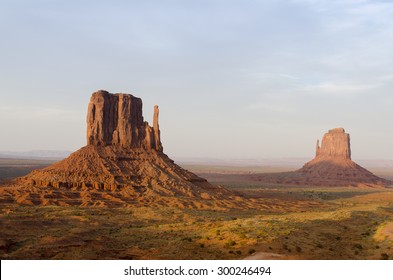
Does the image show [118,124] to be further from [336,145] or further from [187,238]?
[336,145]

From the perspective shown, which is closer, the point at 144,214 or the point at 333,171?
the point at 144,214

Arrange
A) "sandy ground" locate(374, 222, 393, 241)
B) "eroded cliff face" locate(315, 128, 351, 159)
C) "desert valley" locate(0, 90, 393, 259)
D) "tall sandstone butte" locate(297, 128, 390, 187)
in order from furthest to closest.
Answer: "eroded cliff face" locate(315, 128, 351, 159), "tall sandstone butte" locate(297, 128, 390, 187), "sandy ground" locate(374, 222, 393, 241), "desert valley" locate(0, 90, 393, 259)

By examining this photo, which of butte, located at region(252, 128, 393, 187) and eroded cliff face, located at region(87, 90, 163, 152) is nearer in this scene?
eroded cliff face, located at region(87, 90, 163, 152)

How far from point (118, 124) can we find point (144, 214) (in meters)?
35.4

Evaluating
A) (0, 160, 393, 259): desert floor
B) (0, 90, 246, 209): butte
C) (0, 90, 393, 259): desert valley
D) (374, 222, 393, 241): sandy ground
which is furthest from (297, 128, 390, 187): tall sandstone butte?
(374, 222, 393, 241): sandy ground

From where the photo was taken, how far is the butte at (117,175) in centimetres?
7081

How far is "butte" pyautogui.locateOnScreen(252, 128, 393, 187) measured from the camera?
157750 millimetres

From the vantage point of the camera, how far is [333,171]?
6614 inches

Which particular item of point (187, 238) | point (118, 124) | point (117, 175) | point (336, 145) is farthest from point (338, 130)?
point (187, 238)

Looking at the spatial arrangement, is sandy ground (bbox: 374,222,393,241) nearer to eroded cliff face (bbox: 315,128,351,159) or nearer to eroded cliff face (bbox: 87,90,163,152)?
eroded cliff face (bbox: 87,90,163,152)

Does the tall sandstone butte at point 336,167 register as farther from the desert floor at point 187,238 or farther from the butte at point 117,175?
the desert floor at point 187,238

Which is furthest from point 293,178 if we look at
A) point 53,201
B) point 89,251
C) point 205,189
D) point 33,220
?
point 89,251

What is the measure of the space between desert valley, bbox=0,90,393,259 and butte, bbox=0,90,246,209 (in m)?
0.21

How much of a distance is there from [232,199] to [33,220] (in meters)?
41.1
